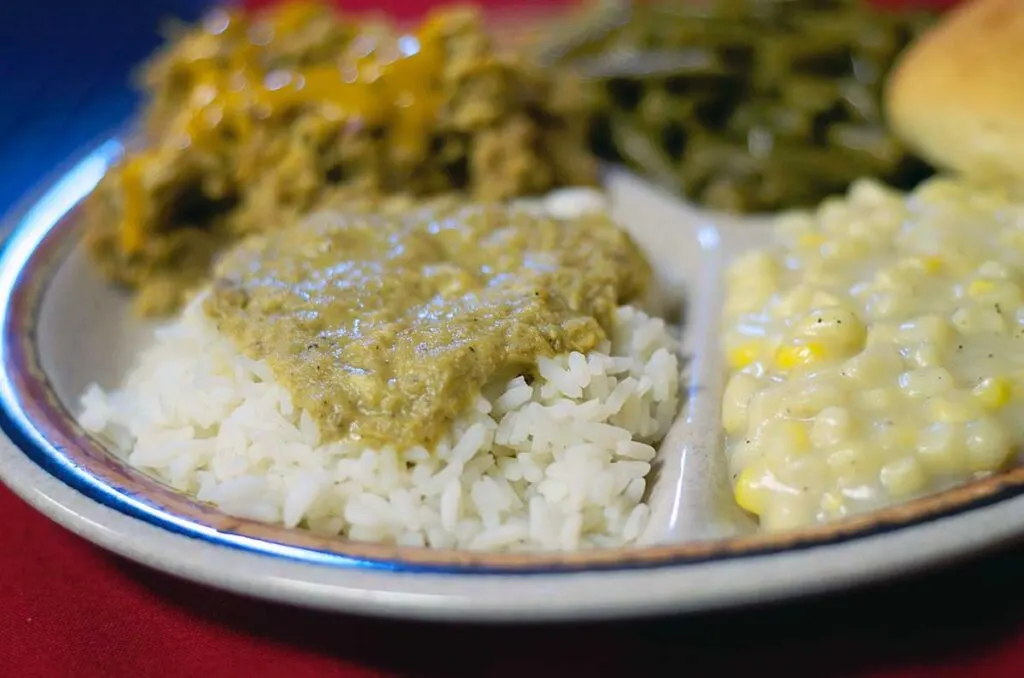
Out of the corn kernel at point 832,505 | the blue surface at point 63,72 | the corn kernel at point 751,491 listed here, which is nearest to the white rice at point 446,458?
the corn kernel at point 751,491

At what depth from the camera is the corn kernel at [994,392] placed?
5.36ft

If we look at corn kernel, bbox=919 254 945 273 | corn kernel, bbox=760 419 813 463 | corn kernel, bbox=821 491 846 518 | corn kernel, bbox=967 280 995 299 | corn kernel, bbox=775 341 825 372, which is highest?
corn kernel, bbox=760 419 813 463

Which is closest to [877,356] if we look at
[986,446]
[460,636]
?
[986,446]

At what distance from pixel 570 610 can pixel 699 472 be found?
487 mm

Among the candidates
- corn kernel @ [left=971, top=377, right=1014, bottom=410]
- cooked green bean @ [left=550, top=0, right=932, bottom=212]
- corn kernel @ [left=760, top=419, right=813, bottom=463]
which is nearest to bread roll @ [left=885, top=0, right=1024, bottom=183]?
cooked green bean @ [left=550, top=0, right=932, bottom=212]

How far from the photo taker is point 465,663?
59.5 inches

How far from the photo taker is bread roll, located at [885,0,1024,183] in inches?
94.1

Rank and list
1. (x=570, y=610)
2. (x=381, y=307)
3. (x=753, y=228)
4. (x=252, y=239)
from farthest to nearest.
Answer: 1. (x=753, y=228)
2. (x=252, y=239)
3. (x=381, y=307)
4. (x=570, y=610)

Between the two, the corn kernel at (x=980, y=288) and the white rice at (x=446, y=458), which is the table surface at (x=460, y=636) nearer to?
the white rice at (x=446, y=458)

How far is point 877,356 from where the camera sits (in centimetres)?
172

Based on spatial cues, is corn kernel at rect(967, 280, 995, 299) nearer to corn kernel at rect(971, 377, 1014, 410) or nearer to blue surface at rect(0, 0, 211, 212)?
corn kernel at rect(971, 377, 1014, 410)

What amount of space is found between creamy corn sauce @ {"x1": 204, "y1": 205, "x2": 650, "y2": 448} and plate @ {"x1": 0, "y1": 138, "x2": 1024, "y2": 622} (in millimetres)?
268

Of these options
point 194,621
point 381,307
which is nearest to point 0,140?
point 381,307

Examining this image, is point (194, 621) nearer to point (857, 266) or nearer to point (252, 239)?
point (252, 239)
